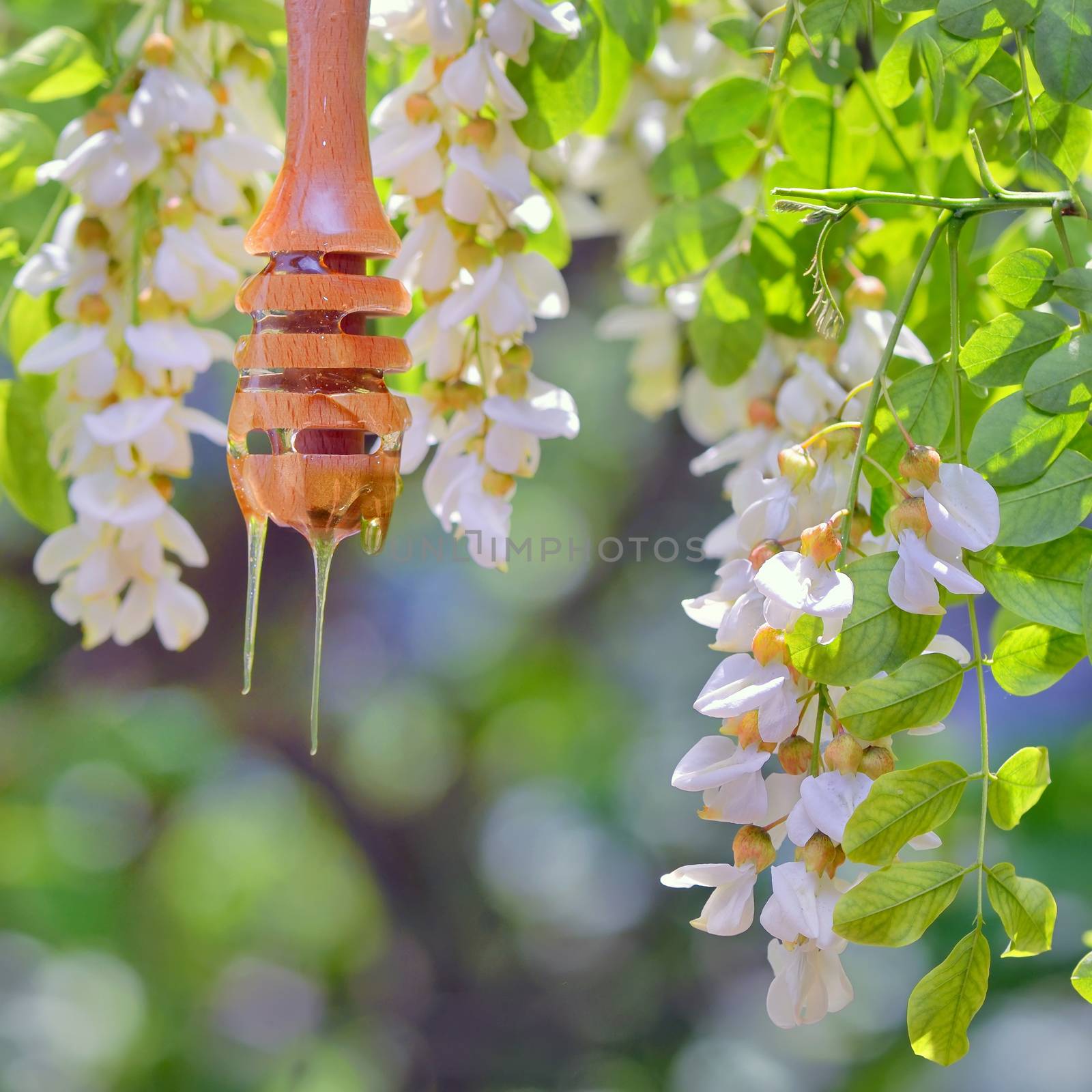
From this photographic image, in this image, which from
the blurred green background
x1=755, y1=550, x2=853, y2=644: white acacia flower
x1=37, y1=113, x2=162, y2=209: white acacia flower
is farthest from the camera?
the blurred green background

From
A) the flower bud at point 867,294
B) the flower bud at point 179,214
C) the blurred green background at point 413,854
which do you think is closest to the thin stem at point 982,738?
the flower bud at point 867,294

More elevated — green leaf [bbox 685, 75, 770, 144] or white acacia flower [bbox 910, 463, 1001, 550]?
green leaf [bbox 685, 75, 770, 144]

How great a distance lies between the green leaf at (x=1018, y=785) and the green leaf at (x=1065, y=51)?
109 millimetres

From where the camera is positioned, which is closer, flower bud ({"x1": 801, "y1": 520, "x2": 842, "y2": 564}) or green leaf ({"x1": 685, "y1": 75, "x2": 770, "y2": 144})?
flower bud ({"x1": 801, "y1": 520, "x2": 842, "y2": 564})

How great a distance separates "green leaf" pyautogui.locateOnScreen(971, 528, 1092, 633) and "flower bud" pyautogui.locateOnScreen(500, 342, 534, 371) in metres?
0.11

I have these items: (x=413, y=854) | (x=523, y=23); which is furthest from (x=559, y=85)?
(x=413, y=854)

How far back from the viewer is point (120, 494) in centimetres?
30

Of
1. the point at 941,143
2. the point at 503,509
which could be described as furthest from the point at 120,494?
the point at 941,143

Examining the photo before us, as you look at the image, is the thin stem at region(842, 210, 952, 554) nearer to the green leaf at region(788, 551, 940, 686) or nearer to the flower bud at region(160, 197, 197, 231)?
the green leaf at region(788, 551, 940, 686)

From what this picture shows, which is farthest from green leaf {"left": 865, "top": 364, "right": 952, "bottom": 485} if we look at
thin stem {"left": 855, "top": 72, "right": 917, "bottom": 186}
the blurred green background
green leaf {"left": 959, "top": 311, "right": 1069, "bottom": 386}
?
the blurred green background

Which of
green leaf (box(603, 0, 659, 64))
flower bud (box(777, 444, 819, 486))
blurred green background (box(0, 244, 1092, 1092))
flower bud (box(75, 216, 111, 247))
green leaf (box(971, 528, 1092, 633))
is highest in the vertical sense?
green leaf (box(603, 0, 659, 64))

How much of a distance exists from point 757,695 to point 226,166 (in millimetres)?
196

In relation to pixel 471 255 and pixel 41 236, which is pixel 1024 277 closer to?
pixel 471 255

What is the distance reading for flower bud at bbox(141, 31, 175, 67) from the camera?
0.30 meters
